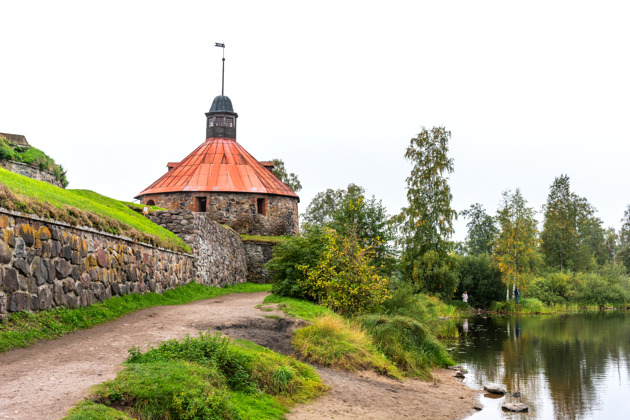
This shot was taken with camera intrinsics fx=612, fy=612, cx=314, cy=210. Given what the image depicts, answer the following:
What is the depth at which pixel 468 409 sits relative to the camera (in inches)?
447

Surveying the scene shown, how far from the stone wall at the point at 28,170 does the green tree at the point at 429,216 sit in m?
21.8

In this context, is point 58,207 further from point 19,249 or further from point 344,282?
point 344,282

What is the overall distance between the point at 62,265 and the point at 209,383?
5.76 metres

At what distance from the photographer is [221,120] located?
4603 centimetres

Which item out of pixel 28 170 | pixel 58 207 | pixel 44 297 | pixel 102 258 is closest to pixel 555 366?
pixel 102 258

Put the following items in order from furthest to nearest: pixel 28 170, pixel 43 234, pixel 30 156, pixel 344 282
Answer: pixel 30 156, pixel 28 170, pixel 344 282, pixel 43 234

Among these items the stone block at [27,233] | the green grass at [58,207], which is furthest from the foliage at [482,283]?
the stone block at [27,233]

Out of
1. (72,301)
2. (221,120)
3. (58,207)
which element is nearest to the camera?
(72,301)

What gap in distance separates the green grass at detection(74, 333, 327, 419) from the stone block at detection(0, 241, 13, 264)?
3027 millimetres

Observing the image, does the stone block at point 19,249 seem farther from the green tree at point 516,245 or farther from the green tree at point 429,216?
the green tree at point 516,245

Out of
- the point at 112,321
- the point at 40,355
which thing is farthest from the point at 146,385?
the point at 112,321

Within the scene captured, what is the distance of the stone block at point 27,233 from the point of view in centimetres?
1078

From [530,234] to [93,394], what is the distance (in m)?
43.7

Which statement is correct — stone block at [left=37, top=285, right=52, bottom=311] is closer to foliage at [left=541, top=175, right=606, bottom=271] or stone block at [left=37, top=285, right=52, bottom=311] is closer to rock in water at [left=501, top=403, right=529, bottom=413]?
rock in water at [left=501, top=403, right=529, bottom=413]
